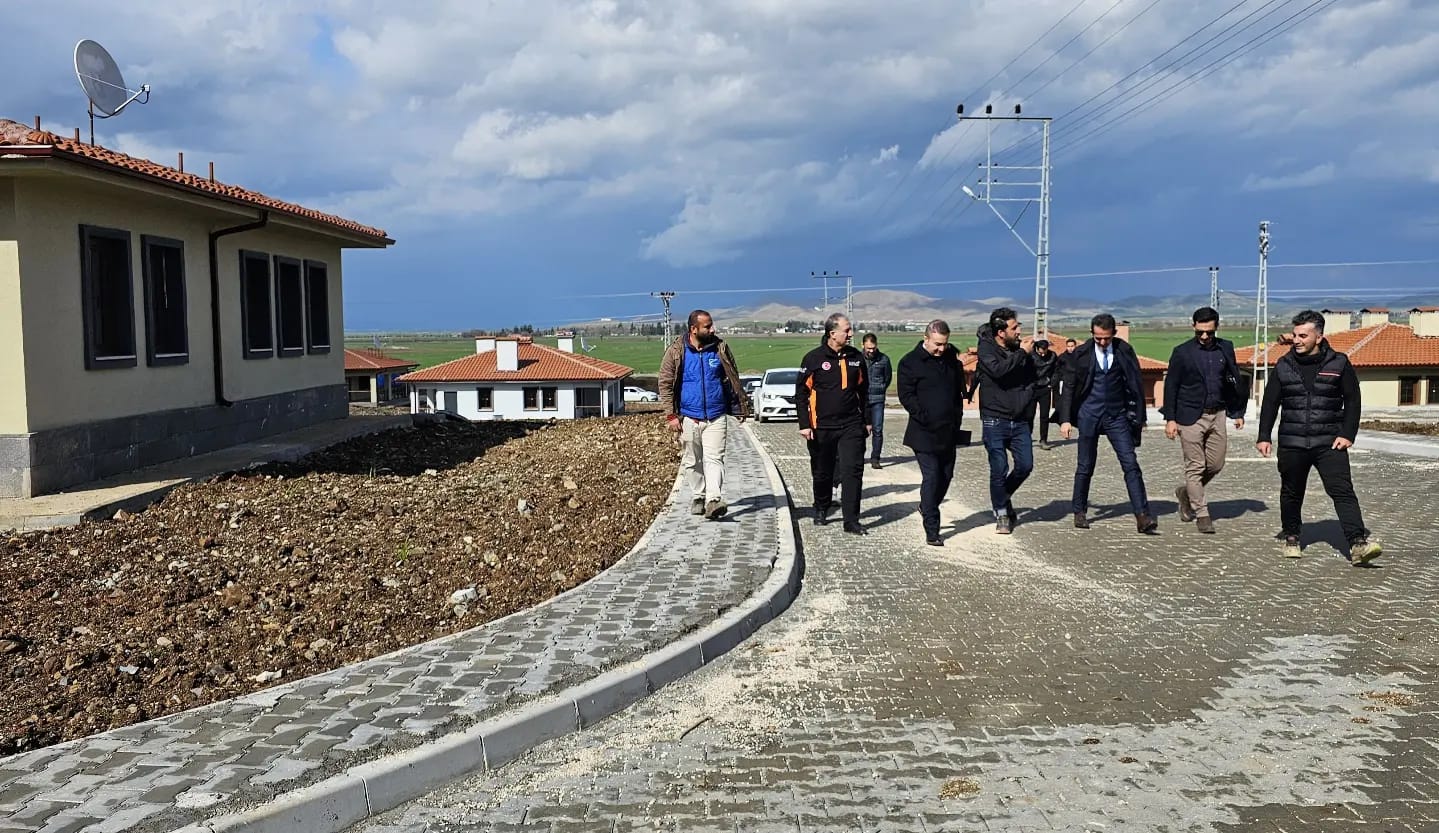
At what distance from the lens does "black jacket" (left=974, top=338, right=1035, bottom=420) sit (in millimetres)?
9648

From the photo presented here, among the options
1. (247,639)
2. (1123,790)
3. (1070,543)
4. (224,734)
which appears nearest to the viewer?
(1123,790)

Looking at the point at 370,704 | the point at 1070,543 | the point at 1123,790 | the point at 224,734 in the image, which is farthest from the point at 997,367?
the point at 224,734

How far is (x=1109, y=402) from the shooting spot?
32.6 feet

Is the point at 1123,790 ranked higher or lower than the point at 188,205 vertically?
lower

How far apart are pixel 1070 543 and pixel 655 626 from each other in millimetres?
4755

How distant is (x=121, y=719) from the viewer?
4.98 metres

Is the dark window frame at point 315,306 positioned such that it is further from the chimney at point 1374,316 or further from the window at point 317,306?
the chimney at point 1374,316

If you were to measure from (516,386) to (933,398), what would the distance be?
66.8 meters

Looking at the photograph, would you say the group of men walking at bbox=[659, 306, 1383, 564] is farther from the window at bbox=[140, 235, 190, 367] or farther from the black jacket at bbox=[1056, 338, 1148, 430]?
the window at bbox=[140, 235, 190, 367]

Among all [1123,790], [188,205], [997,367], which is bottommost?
[1123,790]

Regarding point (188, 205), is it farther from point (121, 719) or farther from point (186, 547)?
point (121, 719)

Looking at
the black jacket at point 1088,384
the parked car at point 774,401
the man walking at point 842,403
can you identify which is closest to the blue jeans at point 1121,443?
the black jacket at point 1088,384

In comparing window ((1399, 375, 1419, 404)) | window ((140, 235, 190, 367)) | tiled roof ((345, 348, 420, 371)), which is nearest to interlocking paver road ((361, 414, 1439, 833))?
window ((140, 235, 190, 367))

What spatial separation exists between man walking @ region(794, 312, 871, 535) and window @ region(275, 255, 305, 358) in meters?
10.6
